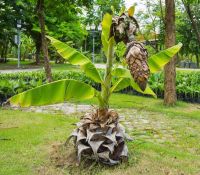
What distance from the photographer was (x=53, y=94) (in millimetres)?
4895

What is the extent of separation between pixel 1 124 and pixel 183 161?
13.1ft

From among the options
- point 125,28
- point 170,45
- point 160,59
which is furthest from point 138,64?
point 170,45

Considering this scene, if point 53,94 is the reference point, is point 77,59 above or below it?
above

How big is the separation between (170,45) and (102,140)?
6688 mm

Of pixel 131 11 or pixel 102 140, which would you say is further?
pixel 102 140

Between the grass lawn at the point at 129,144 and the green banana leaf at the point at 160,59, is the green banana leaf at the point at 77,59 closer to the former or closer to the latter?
the green banana leaf at the point at 160,59

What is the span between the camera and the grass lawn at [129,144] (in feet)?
17.3

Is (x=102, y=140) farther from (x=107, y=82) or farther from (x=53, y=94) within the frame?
(x=53, y=94)

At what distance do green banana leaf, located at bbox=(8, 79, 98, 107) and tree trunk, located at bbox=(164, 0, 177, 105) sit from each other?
664 centimetres

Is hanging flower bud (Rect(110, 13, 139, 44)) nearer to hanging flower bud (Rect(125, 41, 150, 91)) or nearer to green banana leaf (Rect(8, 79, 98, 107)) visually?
hanging flower bud (Rect(125, 41, 150, 91))

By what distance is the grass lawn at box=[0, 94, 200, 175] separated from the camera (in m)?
5.27

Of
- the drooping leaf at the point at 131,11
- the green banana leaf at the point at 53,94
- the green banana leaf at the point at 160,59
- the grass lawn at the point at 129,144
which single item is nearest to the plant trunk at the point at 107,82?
the green banana leaf at the point at 53,94

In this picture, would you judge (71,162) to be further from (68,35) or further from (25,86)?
(68,35)

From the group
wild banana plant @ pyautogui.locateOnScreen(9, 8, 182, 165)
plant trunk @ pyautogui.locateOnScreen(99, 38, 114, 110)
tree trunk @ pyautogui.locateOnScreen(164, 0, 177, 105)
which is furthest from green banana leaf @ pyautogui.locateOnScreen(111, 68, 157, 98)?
tree trunk @ pyautogui.locateOnScreen(164, 0, 177, 105)
